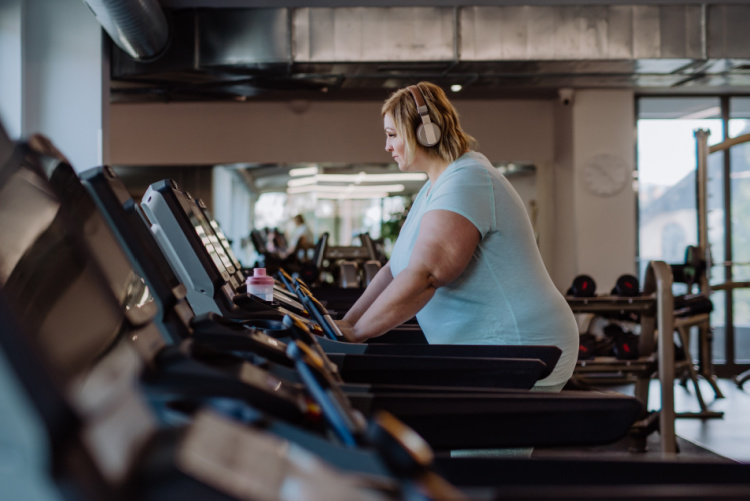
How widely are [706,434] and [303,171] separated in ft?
18.2

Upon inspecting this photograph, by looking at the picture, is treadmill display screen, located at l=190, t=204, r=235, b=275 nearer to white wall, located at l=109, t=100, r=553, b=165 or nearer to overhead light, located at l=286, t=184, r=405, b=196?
white wall, located at l=109, t=100, r=553, b=165

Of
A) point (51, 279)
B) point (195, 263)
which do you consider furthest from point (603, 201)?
point (51, 279)

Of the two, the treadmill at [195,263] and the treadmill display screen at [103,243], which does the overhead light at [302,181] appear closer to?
the treadmill at [195,263]

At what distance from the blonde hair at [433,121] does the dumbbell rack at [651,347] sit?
6.65ft

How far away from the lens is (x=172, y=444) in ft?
1.71

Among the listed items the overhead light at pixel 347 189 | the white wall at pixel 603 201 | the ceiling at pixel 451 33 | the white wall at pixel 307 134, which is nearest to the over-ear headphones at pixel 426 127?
the ceiling at pixel 451 33

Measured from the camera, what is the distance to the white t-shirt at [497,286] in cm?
155

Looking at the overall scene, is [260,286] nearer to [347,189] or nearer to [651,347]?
[651,347]

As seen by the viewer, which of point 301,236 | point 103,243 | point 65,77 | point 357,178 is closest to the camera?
point 103,243

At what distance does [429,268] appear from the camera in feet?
5.11

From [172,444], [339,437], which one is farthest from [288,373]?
[172,444]

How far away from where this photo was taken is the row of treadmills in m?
0.50

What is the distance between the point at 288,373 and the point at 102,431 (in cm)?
43

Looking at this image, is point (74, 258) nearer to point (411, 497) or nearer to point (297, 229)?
point (411, 497)
